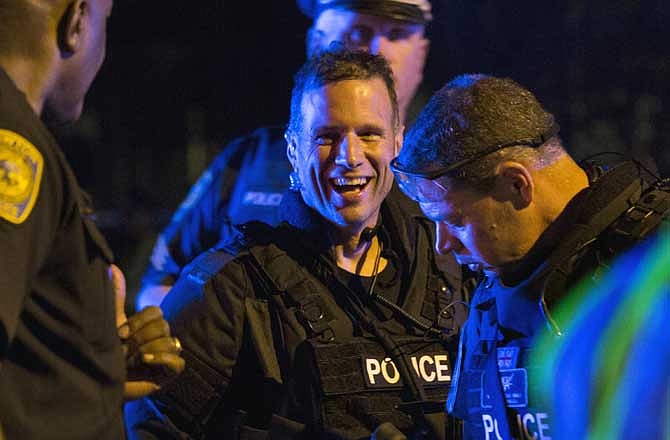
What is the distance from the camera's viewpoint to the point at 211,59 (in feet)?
23.9

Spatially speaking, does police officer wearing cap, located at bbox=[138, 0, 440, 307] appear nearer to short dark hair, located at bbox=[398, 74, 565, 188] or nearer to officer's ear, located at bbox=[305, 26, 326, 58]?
officer's ear, located at bbox=[305, 26, 326, 58]

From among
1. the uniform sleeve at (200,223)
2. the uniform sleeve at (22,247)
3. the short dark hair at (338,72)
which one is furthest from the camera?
the uniform sleeve at (200,223)

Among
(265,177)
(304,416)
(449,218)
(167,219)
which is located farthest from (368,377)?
(167,219)

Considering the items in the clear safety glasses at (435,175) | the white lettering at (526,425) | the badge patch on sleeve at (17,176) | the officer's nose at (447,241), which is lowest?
the white lettering at (526,425)

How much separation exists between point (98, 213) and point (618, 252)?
18.5 ft

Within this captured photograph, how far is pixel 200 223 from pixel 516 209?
2174 mm

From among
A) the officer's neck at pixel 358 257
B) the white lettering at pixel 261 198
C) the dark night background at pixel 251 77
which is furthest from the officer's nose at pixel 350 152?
the dark night background at pixel 251 77

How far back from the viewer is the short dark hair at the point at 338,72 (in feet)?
10.6

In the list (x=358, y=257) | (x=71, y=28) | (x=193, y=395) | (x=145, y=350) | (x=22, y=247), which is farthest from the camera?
(x=358, y=257)

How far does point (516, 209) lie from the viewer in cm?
236

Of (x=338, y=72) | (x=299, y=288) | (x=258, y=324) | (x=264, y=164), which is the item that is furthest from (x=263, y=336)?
(x=264, y=164)

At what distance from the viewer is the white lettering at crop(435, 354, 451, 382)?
3.06 metres

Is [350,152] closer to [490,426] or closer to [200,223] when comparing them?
[490,426]

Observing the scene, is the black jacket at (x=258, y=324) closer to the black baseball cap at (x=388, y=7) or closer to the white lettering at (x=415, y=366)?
the white lettering at (x=415, y=366)
